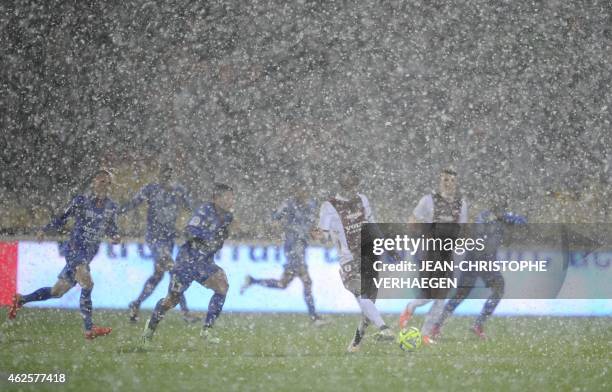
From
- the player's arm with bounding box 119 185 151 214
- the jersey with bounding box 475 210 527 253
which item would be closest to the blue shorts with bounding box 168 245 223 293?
the player's arm with bounding box 119 185 151 214

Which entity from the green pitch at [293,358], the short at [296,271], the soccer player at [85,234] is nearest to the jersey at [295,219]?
the short at [296,271]

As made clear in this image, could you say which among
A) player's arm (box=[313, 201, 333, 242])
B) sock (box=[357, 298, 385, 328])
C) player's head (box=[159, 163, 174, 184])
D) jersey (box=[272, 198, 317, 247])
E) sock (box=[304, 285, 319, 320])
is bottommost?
sock (box=[304, 285, 319, 320])

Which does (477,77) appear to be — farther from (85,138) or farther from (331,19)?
(85,138)

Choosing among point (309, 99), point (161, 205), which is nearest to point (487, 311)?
point (161, 205)

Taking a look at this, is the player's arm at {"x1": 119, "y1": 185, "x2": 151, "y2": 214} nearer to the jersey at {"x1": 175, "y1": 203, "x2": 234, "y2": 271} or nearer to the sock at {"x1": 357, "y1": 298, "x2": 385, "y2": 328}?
the jersey at {"x1": 175, "y1": 203, "x2": 234, "y2": 271}

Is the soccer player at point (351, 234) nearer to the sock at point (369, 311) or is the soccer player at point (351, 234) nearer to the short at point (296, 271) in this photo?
the sock at point (369, 311)

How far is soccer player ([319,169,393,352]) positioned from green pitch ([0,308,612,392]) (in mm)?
479

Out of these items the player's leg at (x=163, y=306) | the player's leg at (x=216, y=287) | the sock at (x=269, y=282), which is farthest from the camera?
the sock at (x=269, y=282)

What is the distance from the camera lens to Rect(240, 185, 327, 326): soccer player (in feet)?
42.7

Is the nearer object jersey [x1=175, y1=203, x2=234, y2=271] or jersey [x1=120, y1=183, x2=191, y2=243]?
jersey [x1=175, y1=203, x2=234, y2=271]

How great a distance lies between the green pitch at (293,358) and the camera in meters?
7.72

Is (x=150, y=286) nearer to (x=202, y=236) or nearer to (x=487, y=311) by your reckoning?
(x=202, y=236)

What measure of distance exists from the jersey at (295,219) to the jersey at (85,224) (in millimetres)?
3119

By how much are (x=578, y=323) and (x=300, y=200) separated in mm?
4076
